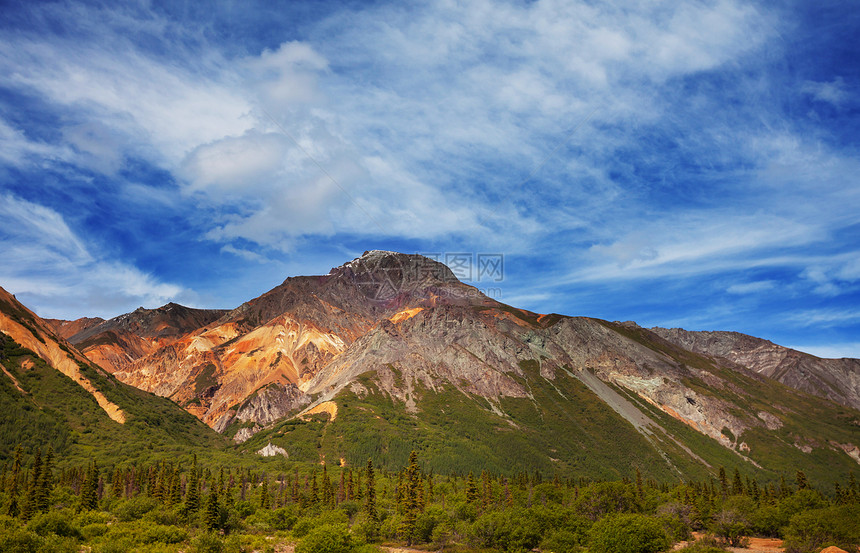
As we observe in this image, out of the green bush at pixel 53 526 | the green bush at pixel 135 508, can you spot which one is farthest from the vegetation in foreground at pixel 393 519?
the green bush at pixel 135 508

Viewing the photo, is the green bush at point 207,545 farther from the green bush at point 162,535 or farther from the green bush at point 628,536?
the green bush at point 628,536

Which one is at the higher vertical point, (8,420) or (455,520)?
(8,420)

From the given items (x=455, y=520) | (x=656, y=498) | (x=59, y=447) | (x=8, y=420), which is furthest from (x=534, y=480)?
(x=8, y=420)

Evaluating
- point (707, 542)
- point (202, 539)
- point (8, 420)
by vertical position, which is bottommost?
point (707, 542)

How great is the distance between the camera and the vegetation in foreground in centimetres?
8712

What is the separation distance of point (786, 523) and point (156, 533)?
12448 cm

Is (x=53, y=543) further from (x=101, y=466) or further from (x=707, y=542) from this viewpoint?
(x=101, y=466)

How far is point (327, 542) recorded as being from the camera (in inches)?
3332

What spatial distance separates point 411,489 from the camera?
408 ft

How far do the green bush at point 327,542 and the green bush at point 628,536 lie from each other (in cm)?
3936

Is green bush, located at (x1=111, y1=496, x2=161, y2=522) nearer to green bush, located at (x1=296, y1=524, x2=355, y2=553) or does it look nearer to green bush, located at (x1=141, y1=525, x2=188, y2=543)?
green bush, located at (x1=141, y1=525, x2=188, y2=543)

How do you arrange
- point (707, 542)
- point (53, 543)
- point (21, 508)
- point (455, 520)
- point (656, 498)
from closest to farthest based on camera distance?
point (53, 543), point (21, 508), point (707, 542), point (455, 520), point (656, 498)

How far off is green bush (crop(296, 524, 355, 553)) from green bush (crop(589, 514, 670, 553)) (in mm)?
39361

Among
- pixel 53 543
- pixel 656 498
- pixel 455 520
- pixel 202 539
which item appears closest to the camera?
pixel 53 543
